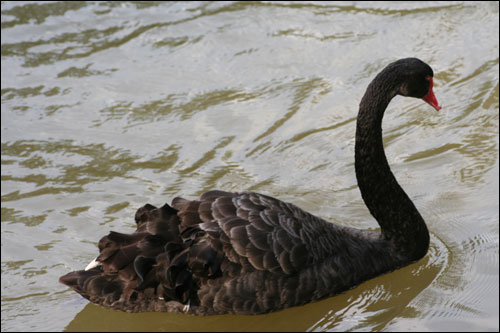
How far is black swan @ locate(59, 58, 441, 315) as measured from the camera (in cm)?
498

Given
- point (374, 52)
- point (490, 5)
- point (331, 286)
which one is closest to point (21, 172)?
point (331, 286)

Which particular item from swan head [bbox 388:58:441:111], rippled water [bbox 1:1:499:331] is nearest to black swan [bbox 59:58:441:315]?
swan head [bbox 388:58:441:111]

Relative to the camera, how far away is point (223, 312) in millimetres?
5066

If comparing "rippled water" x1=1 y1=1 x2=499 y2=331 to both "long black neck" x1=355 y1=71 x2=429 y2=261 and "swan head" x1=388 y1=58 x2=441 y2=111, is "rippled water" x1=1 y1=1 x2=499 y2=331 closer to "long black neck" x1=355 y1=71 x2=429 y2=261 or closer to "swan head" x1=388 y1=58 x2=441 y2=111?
"long black neck" x1=355 y1=71 x2=429 y2=261

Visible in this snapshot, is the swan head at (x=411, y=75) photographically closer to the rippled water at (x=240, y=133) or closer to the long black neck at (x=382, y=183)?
the long black neck at (x=382, y=183)

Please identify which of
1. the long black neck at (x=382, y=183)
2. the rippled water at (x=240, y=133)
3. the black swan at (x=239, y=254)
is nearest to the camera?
the black swan at (x=239, y=254)

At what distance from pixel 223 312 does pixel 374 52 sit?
4.47 m

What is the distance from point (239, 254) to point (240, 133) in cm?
276

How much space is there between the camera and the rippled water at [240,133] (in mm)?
5477

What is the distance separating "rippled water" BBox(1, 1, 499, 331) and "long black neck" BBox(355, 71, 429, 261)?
22 cm

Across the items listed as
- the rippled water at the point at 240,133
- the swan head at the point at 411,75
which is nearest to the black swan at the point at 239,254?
the swan head at the point at 411,75

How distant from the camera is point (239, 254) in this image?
497cm

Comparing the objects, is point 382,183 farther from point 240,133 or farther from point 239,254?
point 240,133

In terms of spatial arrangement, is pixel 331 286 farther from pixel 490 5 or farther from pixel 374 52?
pixel 490 5
